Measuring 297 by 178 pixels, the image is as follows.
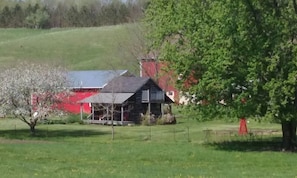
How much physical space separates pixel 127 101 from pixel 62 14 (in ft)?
343

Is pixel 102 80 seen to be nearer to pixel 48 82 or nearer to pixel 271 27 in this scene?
pixel 48 82

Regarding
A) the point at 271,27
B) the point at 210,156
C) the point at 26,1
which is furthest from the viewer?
the point at 26,1

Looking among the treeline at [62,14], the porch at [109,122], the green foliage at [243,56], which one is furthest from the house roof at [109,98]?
the treeline at [62,14]

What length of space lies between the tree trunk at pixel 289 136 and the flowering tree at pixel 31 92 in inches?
909

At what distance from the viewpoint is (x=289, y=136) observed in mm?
36312

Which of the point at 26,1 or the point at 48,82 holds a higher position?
the point at 26,1

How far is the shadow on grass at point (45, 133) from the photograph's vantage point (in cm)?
4956

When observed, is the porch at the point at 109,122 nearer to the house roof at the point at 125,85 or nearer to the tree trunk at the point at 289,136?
the house roof at the point at 125,85

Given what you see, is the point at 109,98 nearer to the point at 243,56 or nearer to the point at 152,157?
the point at 243,56

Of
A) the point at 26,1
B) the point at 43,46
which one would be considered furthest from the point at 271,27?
the point at 26,1

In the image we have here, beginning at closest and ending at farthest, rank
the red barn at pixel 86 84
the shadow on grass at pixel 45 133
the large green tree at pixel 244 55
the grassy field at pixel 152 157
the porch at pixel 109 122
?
the grassy field at pixel 152 157 → the large green tree at pixel 244 55 → the shadow on grass at pixel 45 133 → the porch at pixel 109 122 → the red barn at pixel 86 84

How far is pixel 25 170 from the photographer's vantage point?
23.5 meters

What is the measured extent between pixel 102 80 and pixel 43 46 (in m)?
51.3

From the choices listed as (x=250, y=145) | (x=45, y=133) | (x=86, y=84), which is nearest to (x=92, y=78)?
(x=86, y=84)
